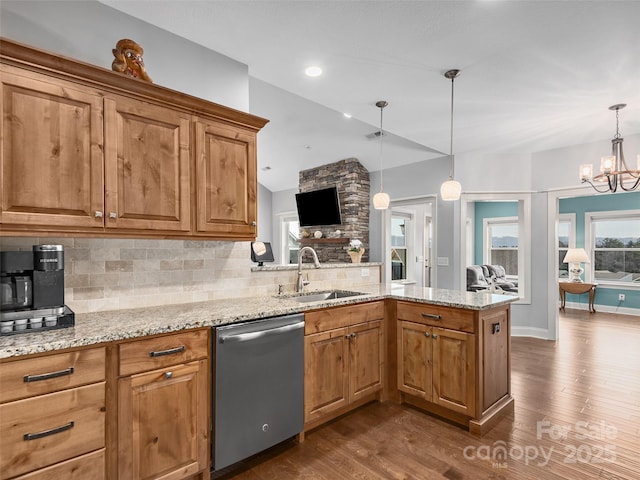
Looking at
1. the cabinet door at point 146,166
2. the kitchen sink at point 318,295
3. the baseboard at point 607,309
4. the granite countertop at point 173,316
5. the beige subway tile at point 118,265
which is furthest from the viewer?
the baseboard at point 607,309

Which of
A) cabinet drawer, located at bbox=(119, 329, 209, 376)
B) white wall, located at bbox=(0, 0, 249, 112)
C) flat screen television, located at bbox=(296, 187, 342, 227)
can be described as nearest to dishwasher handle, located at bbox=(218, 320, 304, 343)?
cabinet drawer, located at bbox=(119, 329, 209, 376)

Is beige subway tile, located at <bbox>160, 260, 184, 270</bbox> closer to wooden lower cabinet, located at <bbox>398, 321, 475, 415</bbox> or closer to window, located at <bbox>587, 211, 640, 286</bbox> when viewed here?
wooden lower cabinet, located at <bbox>398, 321, 475, 415</bbox>

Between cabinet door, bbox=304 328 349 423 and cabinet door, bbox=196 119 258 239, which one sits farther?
cabinet door, bbox=304 328 349 423

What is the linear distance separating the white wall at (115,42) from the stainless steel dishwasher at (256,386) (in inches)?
71.1

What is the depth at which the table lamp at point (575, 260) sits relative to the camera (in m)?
7.03

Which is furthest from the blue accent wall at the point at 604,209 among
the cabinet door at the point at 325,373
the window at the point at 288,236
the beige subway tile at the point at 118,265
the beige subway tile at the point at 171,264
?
the beige subway tile at the point at 118,265

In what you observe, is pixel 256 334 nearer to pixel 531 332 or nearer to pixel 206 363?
pixel 206 363

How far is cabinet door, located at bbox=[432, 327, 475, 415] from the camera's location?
Answer: 2438 millimetres

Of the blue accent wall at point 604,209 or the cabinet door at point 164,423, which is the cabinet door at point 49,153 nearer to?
the cabinet door at point 164,423

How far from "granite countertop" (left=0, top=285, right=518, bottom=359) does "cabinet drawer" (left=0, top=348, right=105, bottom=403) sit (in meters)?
0.05

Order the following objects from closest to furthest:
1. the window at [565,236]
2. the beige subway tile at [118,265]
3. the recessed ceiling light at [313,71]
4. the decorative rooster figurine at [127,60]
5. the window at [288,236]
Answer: the decorative rooster figurine at [127,60] → the beige subway tile at [118,265] → the recessed ceiling light at [313,71] → the window at [565,236] → the window at [288,236]

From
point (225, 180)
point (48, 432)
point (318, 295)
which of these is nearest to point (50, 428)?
point (48, 432)

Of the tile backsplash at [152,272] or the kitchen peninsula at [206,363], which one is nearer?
the kitchen peninsula at [206,363]

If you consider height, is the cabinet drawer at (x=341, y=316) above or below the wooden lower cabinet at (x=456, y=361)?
above
